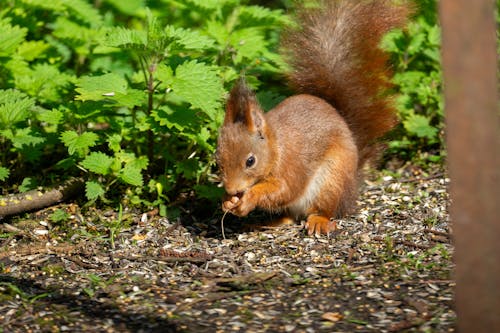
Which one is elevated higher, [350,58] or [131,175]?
[350,58]

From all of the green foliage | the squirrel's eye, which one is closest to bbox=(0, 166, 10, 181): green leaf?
the squirrel's eye

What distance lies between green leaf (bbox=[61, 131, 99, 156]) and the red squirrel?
2.16ft

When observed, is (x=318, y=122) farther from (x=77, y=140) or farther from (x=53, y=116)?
(x=53, y=116)

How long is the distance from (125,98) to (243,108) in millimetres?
575

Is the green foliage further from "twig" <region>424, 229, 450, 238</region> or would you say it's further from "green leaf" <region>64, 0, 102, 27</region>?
"green leaf" <region>64, 0, 102, 27</region>

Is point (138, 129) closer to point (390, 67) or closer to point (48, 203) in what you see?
point (48, 203)

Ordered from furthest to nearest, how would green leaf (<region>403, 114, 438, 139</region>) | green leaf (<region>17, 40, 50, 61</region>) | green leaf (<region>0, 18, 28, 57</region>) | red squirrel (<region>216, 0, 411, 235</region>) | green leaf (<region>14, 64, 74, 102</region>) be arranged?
green leaf (<region>403, 114, 438, 139</region>) → green leaf (<region>17, 40, 50, 61</region>) → green leaf (<region>14, 64, 74, 102</region>) → green leaf (<region>0, 18, 28, 57</region>) → red squirrel (<region>216, 0, 411, 235</region>)

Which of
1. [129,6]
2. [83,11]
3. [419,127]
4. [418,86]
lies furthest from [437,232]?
[129,6]

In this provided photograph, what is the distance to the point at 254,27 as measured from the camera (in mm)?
4605

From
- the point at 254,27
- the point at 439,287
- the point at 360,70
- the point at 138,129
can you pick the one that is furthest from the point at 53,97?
the point at 439,287

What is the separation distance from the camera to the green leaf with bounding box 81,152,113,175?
4.03 meters

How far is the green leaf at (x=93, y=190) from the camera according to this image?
4.01 meters

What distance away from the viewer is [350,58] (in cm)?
431

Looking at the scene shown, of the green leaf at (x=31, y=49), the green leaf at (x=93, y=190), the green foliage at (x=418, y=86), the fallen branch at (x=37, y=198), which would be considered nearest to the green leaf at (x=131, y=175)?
the green leaf at (x=93, y=190)
